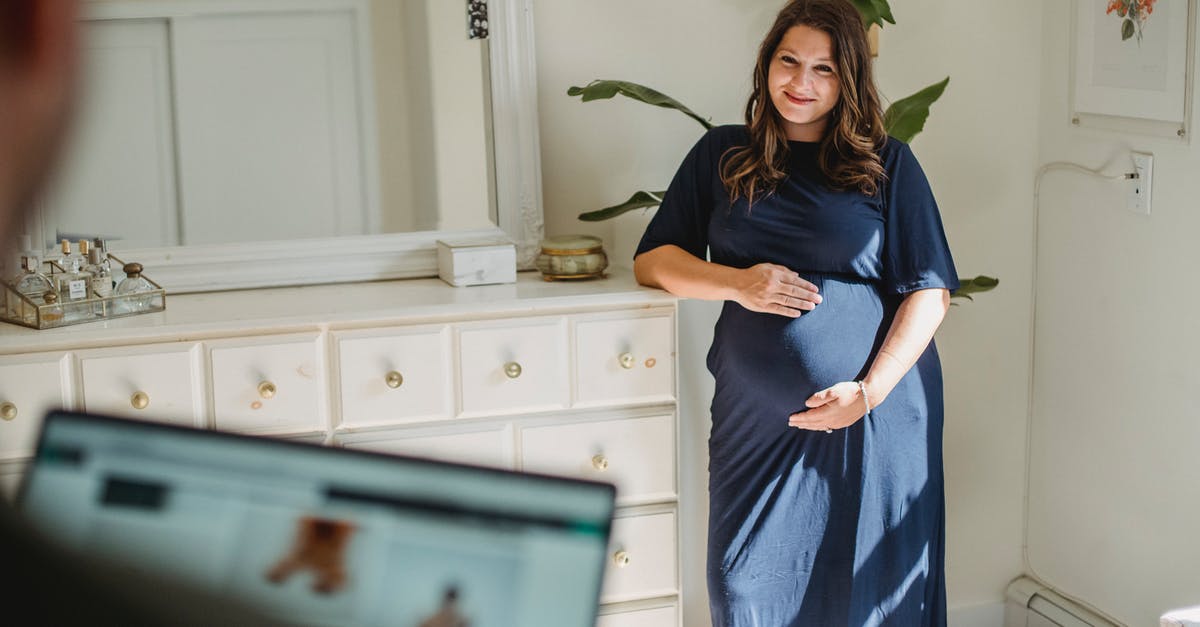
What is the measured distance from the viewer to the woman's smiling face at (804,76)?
2.11 metres

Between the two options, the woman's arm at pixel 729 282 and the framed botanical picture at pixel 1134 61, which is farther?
the framed botanical picture at pixel 1134 61

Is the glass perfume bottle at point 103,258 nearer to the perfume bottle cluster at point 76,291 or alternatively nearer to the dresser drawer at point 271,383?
the perfume bottle cluster at point 76,291

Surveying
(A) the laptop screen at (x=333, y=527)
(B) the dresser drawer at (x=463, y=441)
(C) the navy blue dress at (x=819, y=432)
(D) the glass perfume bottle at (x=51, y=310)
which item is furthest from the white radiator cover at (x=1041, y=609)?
(A) the laptop screen at (x=333, y=527)

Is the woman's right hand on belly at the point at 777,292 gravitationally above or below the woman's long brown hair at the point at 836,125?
below

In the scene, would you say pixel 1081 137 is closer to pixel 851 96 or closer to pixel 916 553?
pixel 851 96

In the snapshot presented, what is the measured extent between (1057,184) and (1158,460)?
2.05ft

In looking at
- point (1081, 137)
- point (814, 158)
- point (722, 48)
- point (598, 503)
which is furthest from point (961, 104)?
point (598, 503)

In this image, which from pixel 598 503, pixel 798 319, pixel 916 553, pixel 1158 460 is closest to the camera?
pixel 598 503

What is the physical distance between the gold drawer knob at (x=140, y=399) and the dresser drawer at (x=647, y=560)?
33.0 inches

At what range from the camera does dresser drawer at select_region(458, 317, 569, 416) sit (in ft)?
6.99

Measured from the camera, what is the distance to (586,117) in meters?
2.53

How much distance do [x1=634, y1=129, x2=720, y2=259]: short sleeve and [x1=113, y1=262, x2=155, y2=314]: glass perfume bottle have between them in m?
0.86

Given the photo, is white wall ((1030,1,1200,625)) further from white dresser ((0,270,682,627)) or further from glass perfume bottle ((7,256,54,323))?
glass perfume bottle ((7,256,54,323))

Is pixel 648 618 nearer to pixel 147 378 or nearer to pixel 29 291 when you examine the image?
pixel 147 378
